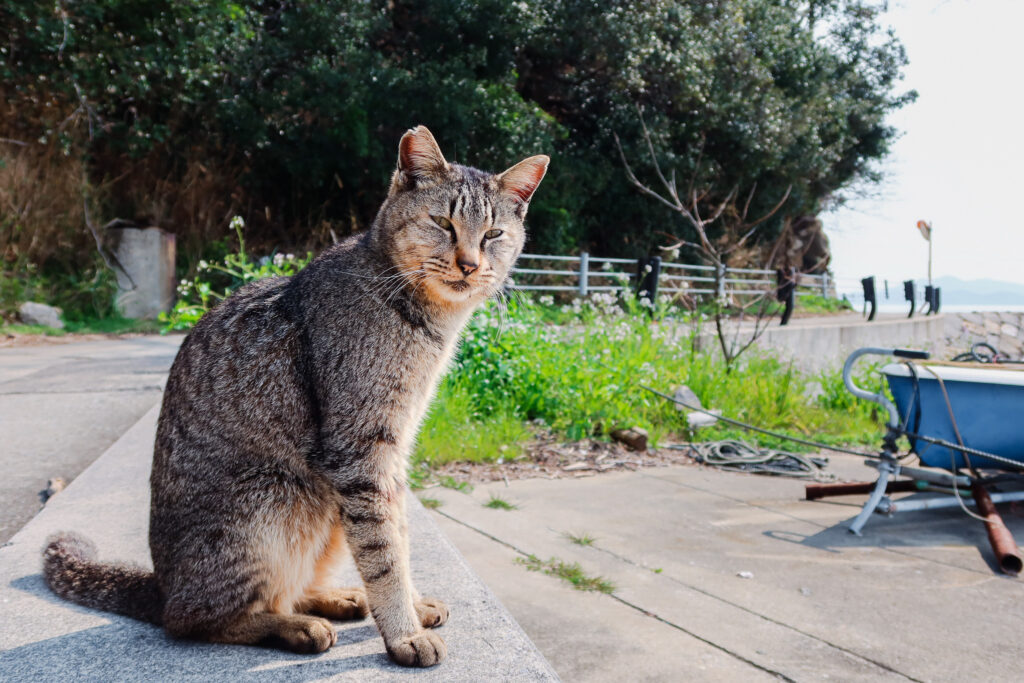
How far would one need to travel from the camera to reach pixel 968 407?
4.72 m

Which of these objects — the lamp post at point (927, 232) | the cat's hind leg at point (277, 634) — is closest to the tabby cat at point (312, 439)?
the cat's hind leg at point (277, 634)

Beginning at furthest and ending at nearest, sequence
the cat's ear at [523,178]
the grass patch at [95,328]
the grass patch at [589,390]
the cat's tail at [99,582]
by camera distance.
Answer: the grass patch at [95,328], the grass patch at [589,390], the cat's ear at [523,178], the cat's tail at [99,582]

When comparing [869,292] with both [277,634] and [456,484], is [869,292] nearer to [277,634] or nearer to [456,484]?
[456,484]

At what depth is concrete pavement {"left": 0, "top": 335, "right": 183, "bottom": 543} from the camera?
398 centimetres

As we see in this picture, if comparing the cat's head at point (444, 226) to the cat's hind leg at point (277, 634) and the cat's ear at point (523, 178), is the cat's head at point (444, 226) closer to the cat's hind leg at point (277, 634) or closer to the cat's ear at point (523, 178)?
the cat's ear at point (523, 178)

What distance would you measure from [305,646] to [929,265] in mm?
15113

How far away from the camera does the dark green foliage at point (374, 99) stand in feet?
39.2

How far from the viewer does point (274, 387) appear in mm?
2170

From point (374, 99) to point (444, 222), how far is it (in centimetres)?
1218

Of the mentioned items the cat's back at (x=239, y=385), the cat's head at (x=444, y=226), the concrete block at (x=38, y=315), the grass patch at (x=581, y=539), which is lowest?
the grass patch at (x=581, y=539)

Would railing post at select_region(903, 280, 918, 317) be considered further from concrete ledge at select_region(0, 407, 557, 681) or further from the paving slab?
concrete ledge at select_region(0, 407, 557, 681)

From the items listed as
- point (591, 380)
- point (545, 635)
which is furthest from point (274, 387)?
point (591, 380)

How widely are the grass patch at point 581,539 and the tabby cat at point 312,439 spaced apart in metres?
1.74

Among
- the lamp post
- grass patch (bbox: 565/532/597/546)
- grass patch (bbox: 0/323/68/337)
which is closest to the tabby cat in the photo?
grass patch (bbox: 565/532/597/546)
